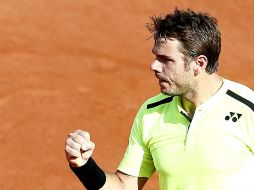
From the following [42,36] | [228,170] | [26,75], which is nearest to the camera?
[228,170]

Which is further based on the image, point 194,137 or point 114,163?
point 114,163

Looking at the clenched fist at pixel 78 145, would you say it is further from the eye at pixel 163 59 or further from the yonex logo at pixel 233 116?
the yonex logo at pixel 233 116

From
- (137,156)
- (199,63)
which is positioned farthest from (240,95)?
(137,156)

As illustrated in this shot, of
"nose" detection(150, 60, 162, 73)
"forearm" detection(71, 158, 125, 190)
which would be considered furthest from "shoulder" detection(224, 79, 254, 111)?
"forearm" detection(71, 158, 125, 190)

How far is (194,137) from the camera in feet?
18.5

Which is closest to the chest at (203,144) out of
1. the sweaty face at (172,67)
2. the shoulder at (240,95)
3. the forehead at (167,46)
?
the shoulder at (240,95)

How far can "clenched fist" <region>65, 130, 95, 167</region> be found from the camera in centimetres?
520

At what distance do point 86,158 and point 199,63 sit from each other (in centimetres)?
118

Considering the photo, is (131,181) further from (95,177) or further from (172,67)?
(172,67)

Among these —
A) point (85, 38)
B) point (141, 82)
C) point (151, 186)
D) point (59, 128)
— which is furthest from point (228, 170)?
point (85, 38)

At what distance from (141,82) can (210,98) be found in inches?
288

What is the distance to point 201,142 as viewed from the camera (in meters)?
5.63

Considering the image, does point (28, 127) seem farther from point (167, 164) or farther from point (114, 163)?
point (167, 164)

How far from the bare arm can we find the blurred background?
15.2 feet
